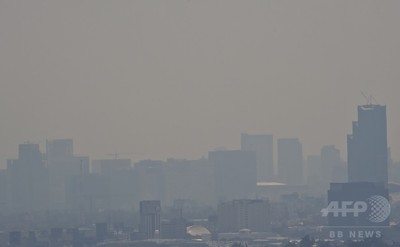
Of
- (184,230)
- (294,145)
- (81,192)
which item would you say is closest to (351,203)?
(184,230)

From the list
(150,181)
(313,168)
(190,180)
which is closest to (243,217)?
(150,181)

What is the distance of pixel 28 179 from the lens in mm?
133500

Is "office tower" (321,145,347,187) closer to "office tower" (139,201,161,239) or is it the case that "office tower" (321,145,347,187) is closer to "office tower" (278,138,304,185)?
"office tower" (278,138,304,185)

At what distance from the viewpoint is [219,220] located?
93.1 m

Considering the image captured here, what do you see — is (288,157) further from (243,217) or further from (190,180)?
(243,217)

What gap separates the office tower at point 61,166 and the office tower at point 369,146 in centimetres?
2473

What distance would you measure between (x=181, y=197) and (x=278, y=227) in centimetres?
4586

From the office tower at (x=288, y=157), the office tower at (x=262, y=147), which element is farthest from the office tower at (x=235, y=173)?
the office tower at (x=262, y=147)

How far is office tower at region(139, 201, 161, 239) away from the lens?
8603cm

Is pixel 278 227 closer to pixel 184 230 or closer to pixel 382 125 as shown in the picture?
pixel 184 230

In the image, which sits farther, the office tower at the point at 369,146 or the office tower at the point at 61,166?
the office tower at the point at 61,166

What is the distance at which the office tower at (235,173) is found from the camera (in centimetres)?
13288

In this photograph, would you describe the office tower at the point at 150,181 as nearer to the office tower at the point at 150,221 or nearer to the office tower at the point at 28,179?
the office tower at the point at 28,179

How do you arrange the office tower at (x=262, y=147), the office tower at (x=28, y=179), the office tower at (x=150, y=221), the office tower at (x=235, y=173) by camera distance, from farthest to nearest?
the office tower at (x=262, y=147)
the office tower at (x=28, y=179)
the office tower at (x=235, y=173)
the office tower at (x=150, y=221)
